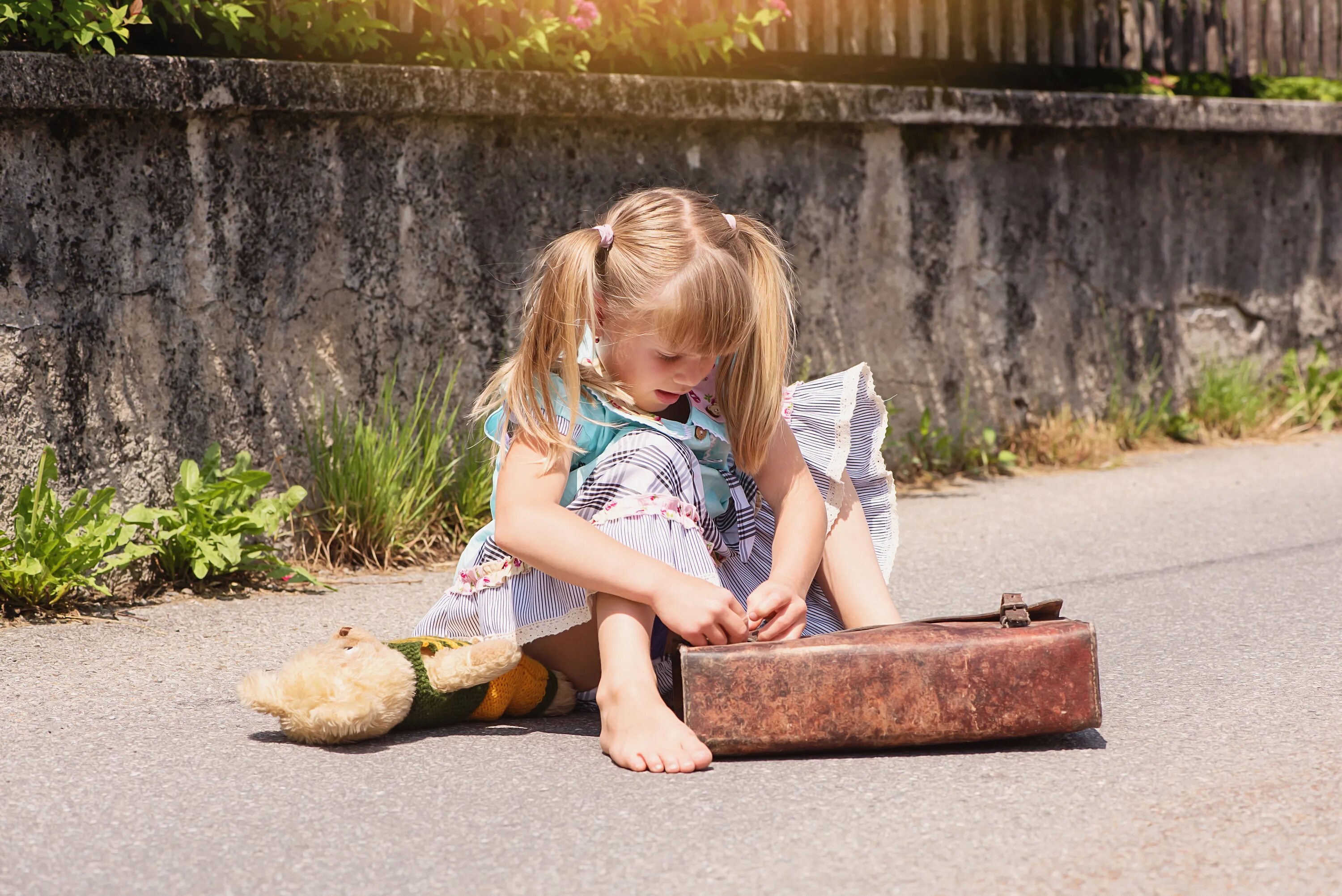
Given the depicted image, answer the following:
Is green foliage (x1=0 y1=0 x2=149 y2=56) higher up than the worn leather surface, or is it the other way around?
green foliage (x1=0 y1=0 x2=149 y2=56)

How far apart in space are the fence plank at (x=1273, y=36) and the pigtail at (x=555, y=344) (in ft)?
14.1

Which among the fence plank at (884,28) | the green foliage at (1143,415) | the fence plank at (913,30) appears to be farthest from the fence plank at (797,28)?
the green foliage at (1143,415)

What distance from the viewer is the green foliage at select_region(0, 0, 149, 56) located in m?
2.95

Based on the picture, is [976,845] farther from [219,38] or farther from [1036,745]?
[219,38]

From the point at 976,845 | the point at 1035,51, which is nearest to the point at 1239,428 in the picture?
the point at 1035,51

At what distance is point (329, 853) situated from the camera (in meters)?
1.62

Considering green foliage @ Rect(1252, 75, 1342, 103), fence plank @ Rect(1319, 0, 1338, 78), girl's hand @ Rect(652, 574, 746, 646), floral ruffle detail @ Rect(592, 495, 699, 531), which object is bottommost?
girl's hand @ Rect(652, 574, 746, 646)

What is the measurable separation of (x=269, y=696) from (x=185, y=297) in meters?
1.49

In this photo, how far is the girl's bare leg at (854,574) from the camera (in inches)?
90.6

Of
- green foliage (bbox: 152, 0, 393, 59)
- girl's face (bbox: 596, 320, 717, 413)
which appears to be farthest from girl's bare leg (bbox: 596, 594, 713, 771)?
green foliage (bbox: 152, 0, 393, 59)

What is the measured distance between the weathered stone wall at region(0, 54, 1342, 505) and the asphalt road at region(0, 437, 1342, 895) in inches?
25.8

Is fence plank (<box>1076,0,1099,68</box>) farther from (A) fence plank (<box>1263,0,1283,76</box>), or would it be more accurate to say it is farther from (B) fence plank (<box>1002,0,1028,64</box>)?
(A) fence plank (<box>1263,0,1283,76</box>)

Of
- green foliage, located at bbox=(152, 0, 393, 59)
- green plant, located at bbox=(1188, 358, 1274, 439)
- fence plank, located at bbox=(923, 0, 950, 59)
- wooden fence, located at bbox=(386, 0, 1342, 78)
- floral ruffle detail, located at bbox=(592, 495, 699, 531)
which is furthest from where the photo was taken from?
green plant, located at bbox=(1188, 358, 1274, 439)

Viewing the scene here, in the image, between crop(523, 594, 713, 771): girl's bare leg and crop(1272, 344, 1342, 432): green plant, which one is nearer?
crop(523, 594, 713, 771): girl's bare leg
